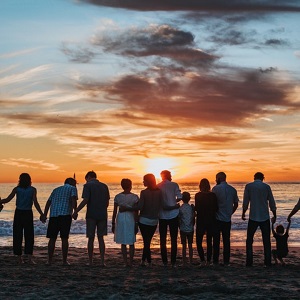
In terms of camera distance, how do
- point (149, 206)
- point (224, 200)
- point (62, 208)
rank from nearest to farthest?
point (149, 206) → point (62, 208) → point (224, 200)

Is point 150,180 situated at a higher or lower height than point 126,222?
higher

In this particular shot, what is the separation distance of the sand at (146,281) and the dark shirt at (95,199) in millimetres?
1085

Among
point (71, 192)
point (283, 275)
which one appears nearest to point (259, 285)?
point (283, 275)

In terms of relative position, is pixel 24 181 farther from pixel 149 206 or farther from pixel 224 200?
pixel 224 200

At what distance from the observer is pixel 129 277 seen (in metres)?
10.6

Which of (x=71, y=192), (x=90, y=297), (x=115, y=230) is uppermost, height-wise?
(x=71, y=192)

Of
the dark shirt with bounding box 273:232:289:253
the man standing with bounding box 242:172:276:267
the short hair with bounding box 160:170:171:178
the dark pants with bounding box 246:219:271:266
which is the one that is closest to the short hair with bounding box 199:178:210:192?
the short hair with bounding box 160:170:171:178

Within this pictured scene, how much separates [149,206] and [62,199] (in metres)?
1.80

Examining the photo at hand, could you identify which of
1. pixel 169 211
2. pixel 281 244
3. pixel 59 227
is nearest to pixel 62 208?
pixel 59 227

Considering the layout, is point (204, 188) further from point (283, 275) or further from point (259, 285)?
point (259, 285)

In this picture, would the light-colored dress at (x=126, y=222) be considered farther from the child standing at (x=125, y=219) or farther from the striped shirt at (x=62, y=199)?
the striped shirt at (x=62, y=199)

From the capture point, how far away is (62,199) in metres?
12.3

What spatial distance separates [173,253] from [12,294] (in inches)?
178

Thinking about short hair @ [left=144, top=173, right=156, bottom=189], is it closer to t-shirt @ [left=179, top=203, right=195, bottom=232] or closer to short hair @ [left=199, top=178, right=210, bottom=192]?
t-shirt @ [left=179, top=203, right=195, bottom=232]
